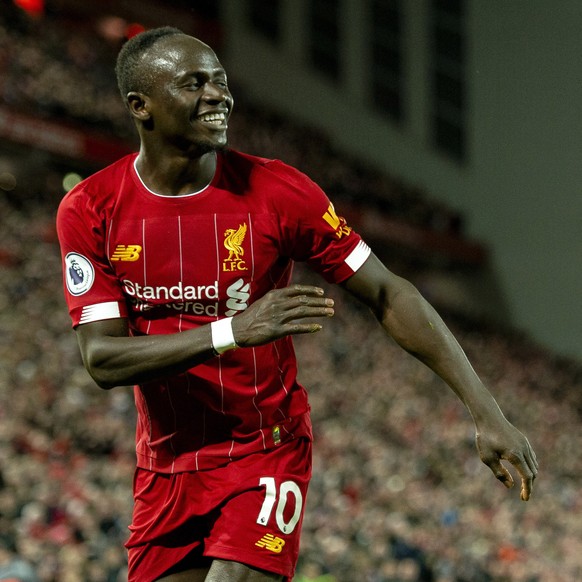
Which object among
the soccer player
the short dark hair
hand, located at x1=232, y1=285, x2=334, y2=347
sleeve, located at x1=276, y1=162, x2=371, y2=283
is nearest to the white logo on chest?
the soccer player

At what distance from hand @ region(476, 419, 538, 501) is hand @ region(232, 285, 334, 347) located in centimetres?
67

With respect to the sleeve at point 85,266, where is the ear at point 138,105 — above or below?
above

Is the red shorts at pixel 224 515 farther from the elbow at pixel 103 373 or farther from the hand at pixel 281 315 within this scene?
the hand at pixel 281 315

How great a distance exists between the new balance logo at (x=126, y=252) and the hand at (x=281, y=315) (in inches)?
18.8

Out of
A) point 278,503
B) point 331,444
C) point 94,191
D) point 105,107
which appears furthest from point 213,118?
point 105,107

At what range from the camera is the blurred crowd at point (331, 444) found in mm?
9172

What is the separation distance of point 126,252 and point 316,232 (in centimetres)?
64

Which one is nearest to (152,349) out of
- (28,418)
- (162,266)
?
(162,266)

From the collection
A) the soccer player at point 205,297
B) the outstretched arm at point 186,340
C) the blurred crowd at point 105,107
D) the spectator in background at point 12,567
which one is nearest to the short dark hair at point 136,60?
the soccer player at point 205,297

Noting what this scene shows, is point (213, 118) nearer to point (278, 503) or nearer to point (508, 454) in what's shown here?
point (278, 503)

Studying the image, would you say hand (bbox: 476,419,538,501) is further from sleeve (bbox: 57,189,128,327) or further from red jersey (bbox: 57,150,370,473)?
sleeve (bbox: 57,189,128,327)

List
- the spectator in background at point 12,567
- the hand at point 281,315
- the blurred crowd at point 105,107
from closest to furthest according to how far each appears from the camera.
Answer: the hand at point 281,315 < the spectator in background at point 12,567 < the blurred crowd at point 105,107

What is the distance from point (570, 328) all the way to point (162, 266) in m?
22.6

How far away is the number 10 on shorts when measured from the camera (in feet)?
12.0
